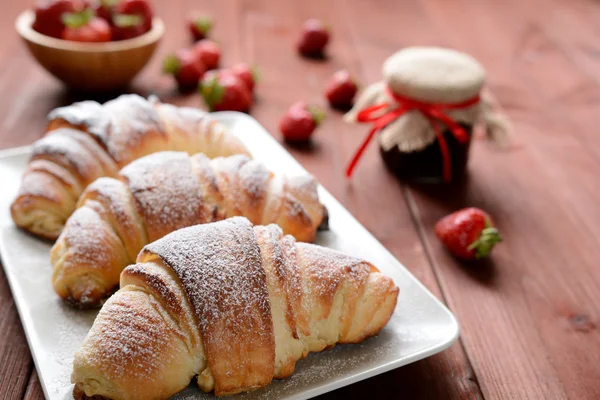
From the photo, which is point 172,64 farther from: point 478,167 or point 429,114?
point 478,167

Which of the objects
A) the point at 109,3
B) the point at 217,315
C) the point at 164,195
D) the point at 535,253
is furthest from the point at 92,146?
the point at 535,253

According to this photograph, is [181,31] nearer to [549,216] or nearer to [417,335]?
[549,216]

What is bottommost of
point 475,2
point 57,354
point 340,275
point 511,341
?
point 475,2

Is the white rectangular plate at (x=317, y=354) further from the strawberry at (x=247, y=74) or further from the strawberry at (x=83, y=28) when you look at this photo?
the strawberry at (x=247, y=74)

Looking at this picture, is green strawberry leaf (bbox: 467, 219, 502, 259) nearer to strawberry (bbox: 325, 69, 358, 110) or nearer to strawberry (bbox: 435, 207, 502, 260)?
strawberry (bbox: 435, 207, 502, 260)

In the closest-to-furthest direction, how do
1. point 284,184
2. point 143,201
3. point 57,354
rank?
point 57,354 → point 143,201 → point 284,184

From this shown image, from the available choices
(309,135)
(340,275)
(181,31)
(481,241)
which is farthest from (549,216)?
(181,31)

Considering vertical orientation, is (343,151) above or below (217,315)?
below

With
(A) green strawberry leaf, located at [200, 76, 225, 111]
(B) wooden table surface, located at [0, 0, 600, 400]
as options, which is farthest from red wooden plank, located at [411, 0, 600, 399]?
(A) green strawberry leaf, located at [200, 76, 225, 111]
